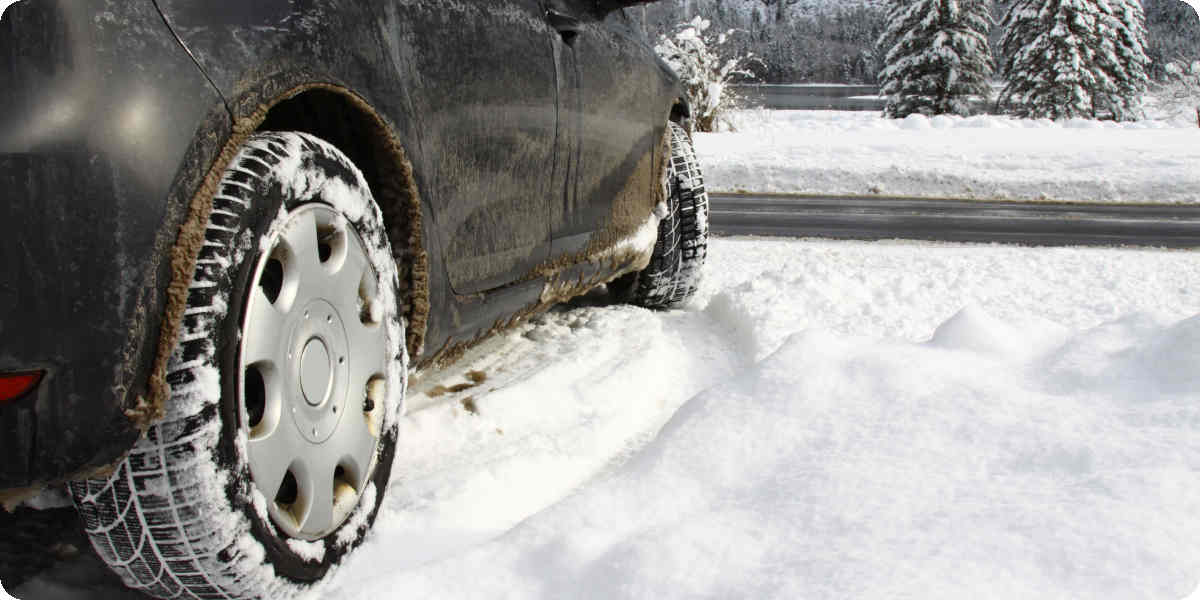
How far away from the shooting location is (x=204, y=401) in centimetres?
158

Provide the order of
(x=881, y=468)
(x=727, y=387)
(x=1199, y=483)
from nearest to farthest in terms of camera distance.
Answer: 1. (x=1199, y=483)
2. (x=881, y=468)
3. (x=727, y=387)

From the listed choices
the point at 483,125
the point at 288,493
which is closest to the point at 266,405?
the point at 288,493

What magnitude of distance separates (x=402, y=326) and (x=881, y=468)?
1060 mm

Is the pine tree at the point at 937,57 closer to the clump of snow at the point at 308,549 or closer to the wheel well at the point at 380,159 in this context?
the wheel well at the point at 380,159

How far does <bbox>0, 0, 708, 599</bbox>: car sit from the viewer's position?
4.71 ft

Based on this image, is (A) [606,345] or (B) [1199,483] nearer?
(B) [1199,483]

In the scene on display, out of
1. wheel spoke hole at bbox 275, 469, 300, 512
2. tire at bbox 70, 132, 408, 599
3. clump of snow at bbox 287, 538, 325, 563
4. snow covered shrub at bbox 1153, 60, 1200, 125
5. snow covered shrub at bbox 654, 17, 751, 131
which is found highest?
tire at bbox 70, 132, 408, 599

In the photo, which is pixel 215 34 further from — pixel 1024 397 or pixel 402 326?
pixel 1024 397

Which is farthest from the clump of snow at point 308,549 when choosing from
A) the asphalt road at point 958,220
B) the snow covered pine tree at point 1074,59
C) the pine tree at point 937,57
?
the pine tree at point 937,57

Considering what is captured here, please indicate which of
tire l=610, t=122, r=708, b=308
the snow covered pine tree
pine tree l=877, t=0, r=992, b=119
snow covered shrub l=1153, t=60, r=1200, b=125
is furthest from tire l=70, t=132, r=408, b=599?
pine tree l=877, t=0, r=992, b=119

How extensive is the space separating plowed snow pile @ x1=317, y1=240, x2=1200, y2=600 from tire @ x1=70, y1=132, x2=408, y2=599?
8.6 inches

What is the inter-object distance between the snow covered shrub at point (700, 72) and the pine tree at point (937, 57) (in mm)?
23118

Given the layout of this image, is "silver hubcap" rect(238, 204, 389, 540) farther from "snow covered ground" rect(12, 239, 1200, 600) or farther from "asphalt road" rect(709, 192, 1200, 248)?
"asphalt road" rect(709, 192, 1200, 248)

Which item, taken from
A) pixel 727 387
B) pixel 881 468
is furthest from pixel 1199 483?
pixel 727 387
